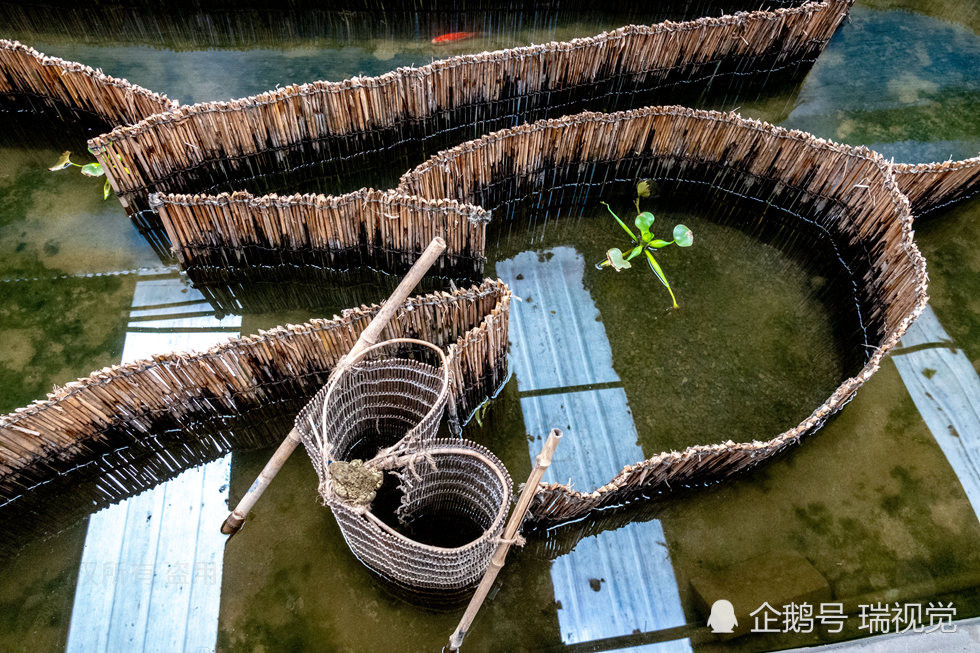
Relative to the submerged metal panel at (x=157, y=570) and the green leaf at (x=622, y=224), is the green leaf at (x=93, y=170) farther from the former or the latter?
the green leaf at (x=622, y=224)

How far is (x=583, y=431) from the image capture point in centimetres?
546

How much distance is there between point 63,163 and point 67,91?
2.20 ft

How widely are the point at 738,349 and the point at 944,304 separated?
2.10 meters

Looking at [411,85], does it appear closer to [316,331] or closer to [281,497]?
[316,331]

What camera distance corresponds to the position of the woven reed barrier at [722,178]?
17.4 ft

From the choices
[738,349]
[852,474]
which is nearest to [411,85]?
[738,349]

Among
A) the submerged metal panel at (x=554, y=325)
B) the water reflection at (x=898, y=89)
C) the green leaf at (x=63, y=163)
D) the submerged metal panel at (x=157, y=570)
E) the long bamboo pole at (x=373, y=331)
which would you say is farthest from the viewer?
the water reflection at (x=898, y=89)

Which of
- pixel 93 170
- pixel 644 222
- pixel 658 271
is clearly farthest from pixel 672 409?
pixel 93 170

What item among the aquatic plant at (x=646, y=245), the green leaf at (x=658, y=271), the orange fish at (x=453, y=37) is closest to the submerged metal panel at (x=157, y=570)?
the aquatic plant at (x=646, y=245)

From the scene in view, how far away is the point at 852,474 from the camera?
5.39m

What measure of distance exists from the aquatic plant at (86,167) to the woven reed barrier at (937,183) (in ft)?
23.2

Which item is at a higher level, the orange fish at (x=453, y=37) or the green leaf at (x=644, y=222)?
the orange fish at (x=453, y=37)

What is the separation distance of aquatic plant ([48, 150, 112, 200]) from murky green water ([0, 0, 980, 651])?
10 cm

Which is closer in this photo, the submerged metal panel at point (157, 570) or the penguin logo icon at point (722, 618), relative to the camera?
the submerged metal panel at point (157, 570)
